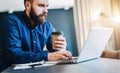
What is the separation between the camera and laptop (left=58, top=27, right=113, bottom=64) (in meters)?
1.41

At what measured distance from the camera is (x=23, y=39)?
2.07 meters

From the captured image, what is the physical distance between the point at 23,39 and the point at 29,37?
0.31 feet

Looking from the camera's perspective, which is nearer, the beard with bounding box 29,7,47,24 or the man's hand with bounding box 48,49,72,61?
the man's hand with bounding box 48,49,72,61

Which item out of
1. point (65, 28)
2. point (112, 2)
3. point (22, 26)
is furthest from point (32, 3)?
point (112, 2)

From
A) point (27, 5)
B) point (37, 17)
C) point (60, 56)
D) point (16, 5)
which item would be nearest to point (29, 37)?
point (37, 17)

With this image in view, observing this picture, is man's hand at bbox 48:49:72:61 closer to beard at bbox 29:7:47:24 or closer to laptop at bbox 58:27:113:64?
laptop at bbox 58:27:113:64

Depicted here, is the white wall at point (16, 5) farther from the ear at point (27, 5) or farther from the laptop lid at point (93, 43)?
the laptop lid at point (93, 43)

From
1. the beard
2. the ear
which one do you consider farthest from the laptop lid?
the ear

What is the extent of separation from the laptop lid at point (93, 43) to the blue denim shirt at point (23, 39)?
377 millimetres

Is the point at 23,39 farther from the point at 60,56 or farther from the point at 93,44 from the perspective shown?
the point at 93,44

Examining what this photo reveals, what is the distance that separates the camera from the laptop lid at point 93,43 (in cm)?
141

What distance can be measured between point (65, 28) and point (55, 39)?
1032mm

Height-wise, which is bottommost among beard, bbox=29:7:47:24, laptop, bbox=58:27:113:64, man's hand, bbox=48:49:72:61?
man's hand, bbox=48:49:72:61

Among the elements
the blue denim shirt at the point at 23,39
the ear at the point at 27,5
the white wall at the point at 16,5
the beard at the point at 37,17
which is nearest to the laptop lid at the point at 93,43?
the blue denim shirt at the point at 23,39
